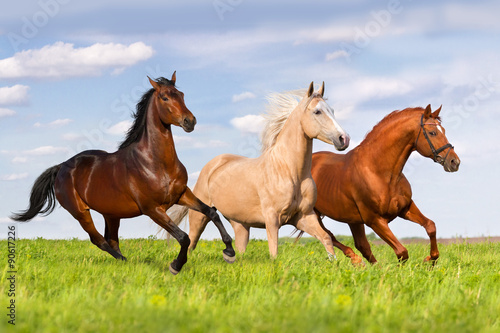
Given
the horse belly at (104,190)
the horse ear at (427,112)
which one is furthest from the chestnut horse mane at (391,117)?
the horse belly at (104,190)

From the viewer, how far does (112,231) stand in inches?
351

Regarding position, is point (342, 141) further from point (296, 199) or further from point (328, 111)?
point (296, 199)

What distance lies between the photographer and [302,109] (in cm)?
806

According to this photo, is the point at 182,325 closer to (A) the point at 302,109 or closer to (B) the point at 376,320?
(B) the point at 376,320

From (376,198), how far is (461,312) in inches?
151

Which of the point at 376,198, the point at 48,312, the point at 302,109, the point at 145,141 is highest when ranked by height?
the point at 302,109

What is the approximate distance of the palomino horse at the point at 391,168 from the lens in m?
8.54

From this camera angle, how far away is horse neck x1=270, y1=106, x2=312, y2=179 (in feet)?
26.7

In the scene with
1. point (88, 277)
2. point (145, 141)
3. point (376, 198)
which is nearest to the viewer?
point (88, 277)

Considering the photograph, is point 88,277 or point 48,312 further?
point 88,277

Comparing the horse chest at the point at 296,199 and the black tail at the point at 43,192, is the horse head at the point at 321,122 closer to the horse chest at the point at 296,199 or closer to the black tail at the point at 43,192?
the horse chest at the point at 296,199

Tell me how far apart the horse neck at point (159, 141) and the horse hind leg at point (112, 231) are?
75.9 inches

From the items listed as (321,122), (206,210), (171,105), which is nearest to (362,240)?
→ (321,122)

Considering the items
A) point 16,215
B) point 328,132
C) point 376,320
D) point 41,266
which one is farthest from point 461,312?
point 16,215
